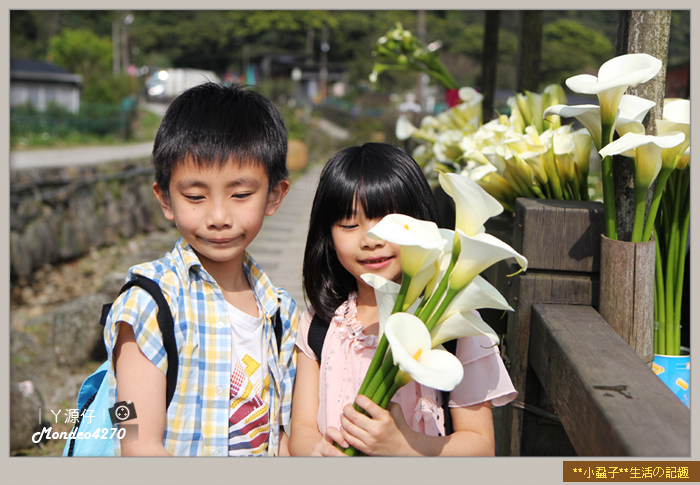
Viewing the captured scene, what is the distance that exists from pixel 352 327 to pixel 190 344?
0.37 metres

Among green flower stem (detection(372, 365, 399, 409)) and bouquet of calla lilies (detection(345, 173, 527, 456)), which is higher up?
bouquet of calla lilies (detection(345, 173, 527, 456))

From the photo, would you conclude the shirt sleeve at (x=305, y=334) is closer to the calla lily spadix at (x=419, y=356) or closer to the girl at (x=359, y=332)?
the girl at (x=359, y=332)

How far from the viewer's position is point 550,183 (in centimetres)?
176

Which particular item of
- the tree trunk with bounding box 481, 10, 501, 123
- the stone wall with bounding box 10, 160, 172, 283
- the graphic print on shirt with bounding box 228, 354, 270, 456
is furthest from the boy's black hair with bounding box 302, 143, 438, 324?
the stone wall with bounding box 10, 160, 172, 283

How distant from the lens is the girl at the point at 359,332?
1241mm

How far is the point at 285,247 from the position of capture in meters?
5.66

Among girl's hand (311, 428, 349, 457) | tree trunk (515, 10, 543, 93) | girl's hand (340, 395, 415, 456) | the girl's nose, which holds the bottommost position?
girl's hand (311, 428, 349, 457)

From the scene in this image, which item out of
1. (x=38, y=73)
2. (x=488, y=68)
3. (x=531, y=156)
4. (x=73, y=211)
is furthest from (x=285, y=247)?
(x=38, y=73)

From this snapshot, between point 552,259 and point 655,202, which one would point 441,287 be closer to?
point 552,259

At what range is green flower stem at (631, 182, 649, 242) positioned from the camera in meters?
1.30

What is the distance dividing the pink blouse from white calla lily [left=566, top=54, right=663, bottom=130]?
0.58 meters

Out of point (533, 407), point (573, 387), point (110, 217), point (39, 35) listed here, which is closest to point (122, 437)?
point (573, 387)

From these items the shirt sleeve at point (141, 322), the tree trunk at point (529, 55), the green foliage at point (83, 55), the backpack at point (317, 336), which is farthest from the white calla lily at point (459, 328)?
the green foliage at point (83, 55)

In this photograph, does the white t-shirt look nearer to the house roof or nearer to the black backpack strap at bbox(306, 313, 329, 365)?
the black backpack strap at bbox(306, 313, 329, 365)
